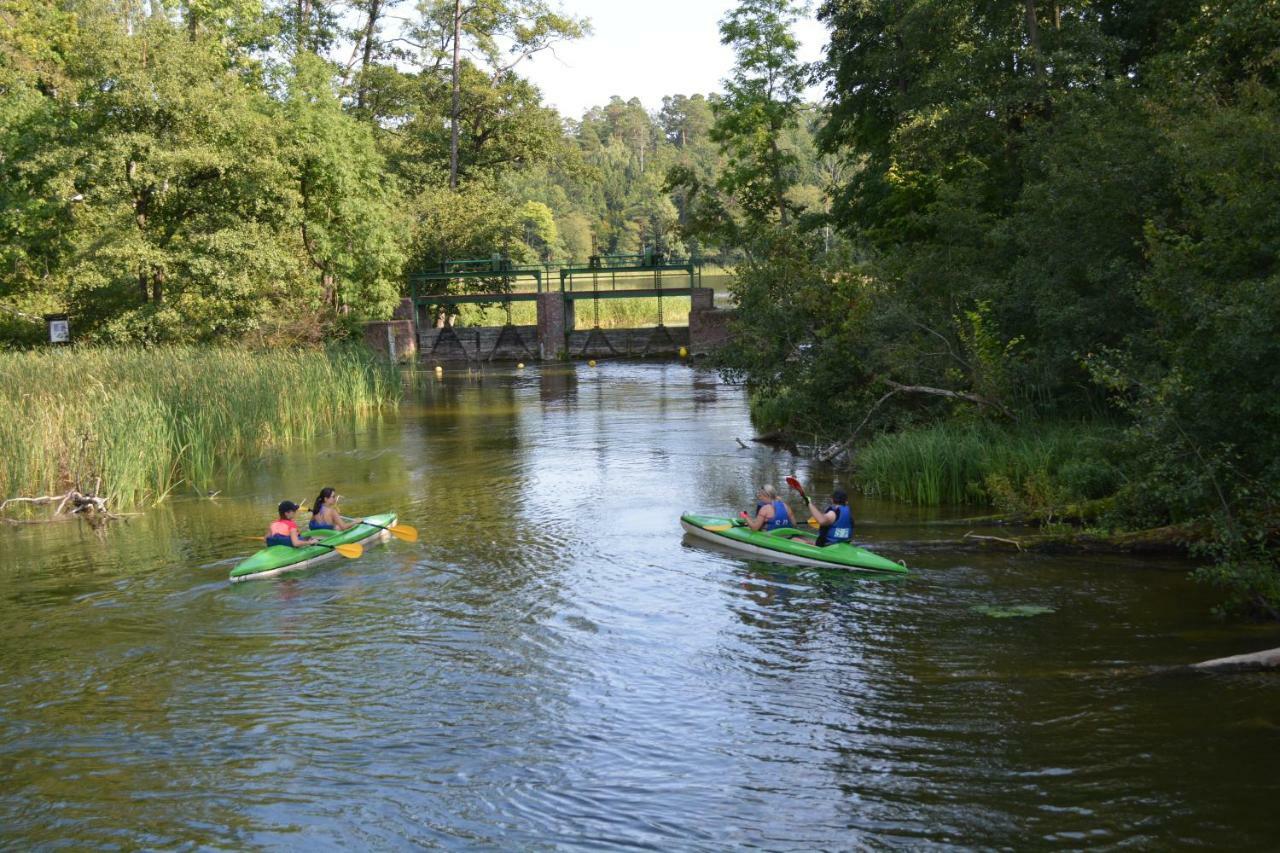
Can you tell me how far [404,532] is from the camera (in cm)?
1466

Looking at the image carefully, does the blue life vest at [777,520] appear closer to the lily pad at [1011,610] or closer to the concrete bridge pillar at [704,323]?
the lily pad at [1011,610]

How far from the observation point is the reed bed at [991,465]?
1373cm

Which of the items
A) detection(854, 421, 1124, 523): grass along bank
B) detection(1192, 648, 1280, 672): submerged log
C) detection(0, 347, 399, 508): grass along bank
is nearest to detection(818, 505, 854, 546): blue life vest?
detection(854, 421, 1124, 523): grass along bank

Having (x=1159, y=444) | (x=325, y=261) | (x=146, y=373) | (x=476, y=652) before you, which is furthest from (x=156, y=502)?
(x=325, y=261)

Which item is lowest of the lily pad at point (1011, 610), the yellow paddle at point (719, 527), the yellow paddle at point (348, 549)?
the lily pad at point (1011, 610)

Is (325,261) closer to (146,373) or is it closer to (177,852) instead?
(146,373)

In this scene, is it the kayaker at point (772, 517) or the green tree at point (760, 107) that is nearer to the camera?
the kayaker at point (772, 517)

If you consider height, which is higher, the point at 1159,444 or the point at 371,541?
the point at 1159,444

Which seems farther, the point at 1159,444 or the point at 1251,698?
the point at 1159,444

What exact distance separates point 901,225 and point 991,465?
528 inches

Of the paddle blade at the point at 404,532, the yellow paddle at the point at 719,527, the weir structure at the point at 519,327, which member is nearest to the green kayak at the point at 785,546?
the yellow paddle at the point at 719,527

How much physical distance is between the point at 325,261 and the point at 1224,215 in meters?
29.6

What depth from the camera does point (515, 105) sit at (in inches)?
1885

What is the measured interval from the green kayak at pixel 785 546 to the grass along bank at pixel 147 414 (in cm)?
857
